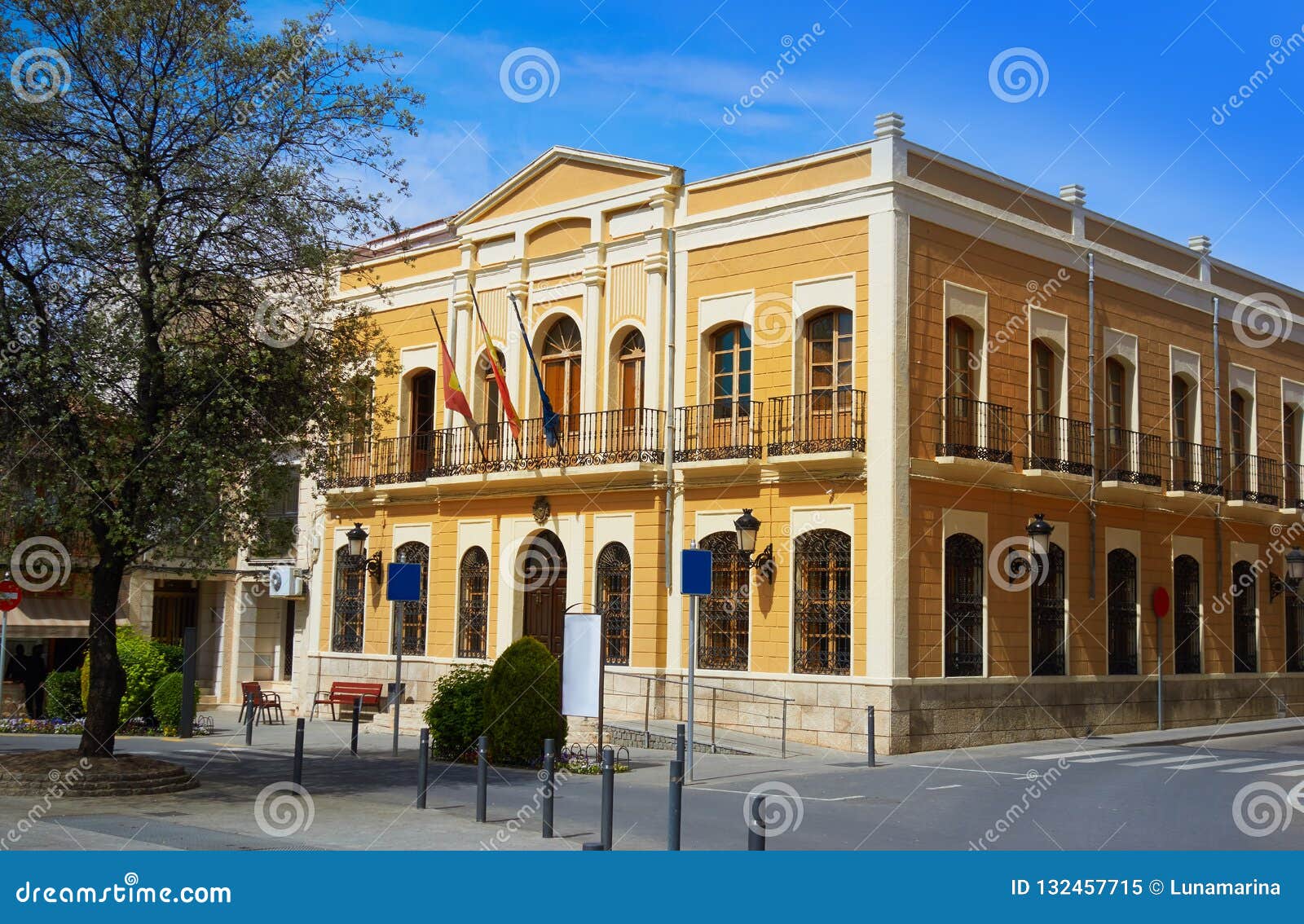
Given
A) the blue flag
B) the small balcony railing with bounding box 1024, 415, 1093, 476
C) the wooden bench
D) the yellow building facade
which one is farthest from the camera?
the wooden bench

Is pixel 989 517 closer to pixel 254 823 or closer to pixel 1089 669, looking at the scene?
pixel 1089 669

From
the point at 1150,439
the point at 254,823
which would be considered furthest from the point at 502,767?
the point at 1150,439

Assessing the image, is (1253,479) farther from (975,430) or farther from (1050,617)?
(975,430)

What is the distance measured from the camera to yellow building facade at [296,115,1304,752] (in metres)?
22.0

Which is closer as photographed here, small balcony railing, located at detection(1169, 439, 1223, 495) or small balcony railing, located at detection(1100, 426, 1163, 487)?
small balcony railing, located at detection(1100, 426, 1163, 487)

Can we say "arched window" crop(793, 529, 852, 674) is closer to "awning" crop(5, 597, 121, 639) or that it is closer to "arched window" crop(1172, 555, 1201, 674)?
"arched window" crop(1172, 555, 1201, 674)

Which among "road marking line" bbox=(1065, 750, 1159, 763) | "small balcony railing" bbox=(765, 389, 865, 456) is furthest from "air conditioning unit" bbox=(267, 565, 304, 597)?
"road marking line" bbox=(1065, 750, 1159, 763)

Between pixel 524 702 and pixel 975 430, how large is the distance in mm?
9642

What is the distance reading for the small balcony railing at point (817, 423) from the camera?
22.0 metres

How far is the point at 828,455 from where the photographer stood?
21.9 m

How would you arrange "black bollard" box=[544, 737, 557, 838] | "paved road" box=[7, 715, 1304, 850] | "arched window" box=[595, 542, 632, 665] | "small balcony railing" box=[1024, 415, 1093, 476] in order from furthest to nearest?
"arched window" box=[595, 542, 632, 665] < "small balcony railing" box=[1024, 415, 1093, 476] < "paved road" box=[7, 715, 1304, 850] < "black bollard" box=[544, 737, 557, 838]

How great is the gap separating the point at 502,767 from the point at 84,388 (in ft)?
23.7

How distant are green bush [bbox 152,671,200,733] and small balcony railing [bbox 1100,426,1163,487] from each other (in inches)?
681

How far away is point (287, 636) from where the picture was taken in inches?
1328
